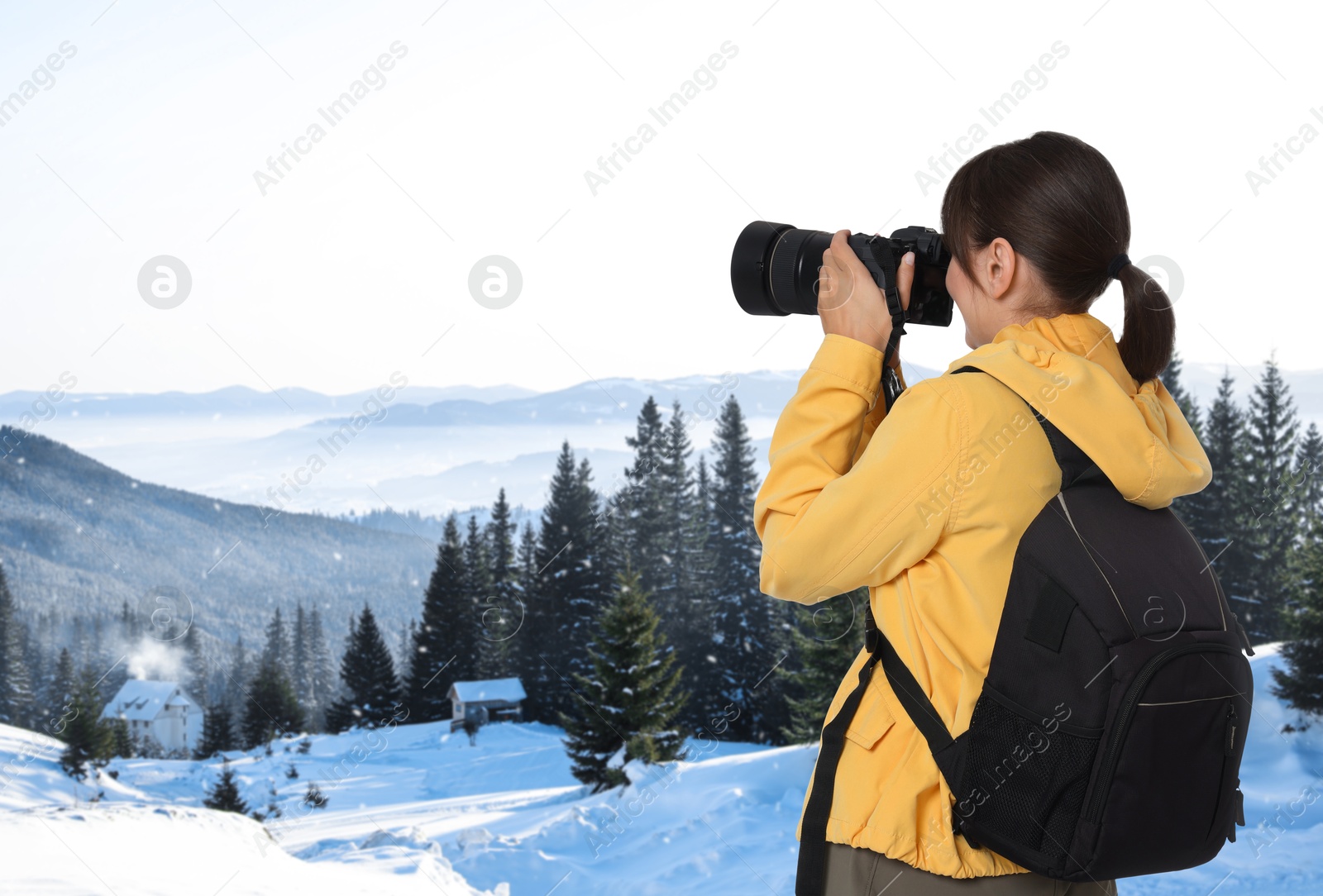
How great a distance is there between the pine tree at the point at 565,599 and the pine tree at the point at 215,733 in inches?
398

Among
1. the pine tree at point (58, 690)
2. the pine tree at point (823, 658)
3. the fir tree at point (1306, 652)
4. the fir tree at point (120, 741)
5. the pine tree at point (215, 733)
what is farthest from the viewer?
the pine tree at point (215, 733)

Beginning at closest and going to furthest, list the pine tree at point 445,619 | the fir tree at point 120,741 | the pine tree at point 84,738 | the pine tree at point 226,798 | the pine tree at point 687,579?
1. the pine tree at point 84,738
2. the pine tree at point 226,798
3. the fir tree at point 120,741
4. the pine tree at point 687,579
5. the pine tree at point 445,619

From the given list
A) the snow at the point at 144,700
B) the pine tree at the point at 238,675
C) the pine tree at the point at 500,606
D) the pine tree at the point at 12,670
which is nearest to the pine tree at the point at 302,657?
the pine tree at the point at 238,675

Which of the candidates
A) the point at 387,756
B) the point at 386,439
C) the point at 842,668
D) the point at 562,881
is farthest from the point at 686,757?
the point at 386,439

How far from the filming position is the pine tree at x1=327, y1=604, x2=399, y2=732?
2356 cm

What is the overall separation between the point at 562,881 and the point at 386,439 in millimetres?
33213

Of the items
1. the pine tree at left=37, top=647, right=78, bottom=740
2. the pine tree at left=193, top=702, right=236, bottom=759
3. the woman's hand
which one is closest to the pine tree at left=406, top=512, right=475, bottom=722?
the pine tree at left=193, top=702, right=236, bottom=759

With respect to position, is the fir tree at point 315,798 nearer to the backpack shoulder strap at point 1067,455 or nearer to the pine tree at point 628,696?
the pine tree at point 628,696

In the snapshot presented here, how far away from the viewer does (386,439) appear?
1485 inches

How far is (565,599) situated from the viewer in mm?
22281

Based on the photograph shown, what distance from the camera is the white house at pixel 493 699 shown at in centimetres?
2220

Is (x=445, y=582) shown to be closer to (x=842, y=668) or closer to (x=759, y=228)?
(x=842, y=668)

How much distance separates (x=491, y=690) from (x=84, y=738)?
8874 mm

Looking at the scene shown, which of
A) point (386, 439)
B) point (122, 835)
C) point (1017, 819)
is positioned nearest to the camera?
point (1017, 819)
